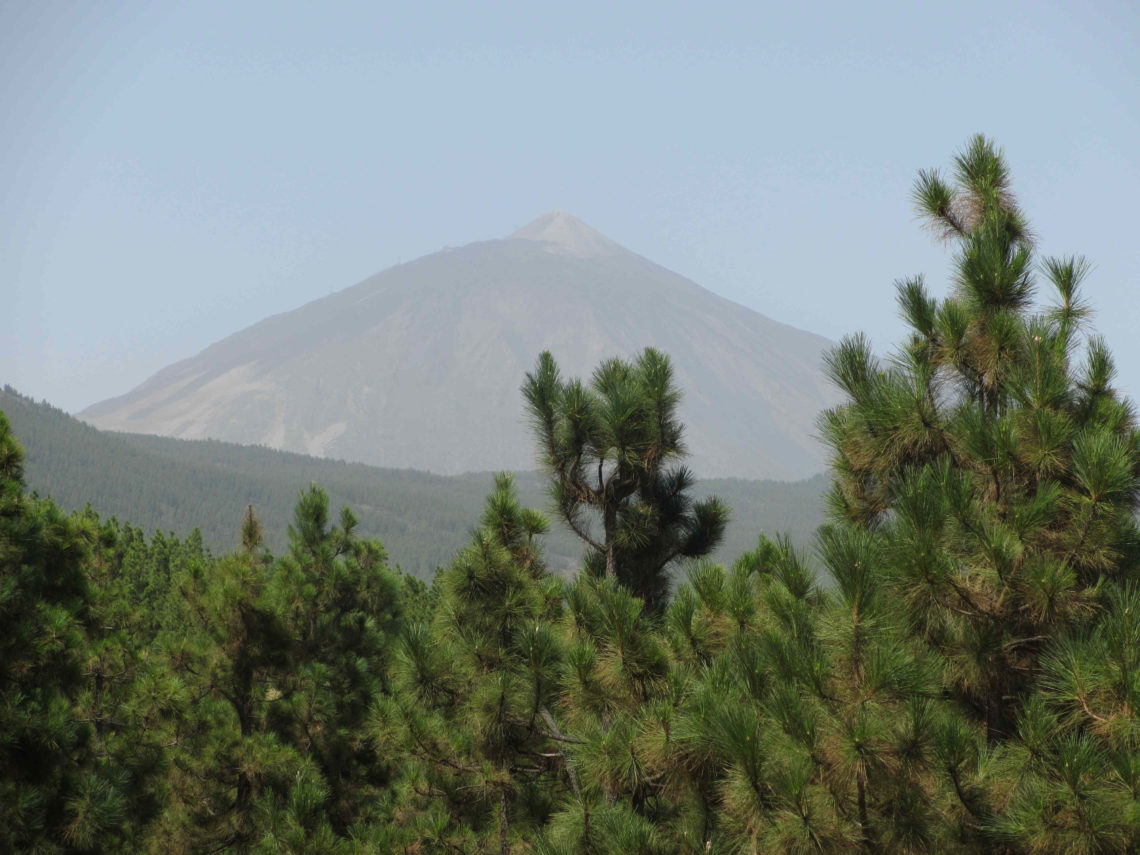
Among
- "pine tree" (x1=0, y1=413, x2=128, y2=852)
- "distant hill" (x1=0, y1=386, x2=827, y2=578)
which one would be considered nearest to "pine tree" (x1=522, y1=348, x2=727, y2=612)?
"pine tree" (x1=0, y1=413, x2=128, y2=852)

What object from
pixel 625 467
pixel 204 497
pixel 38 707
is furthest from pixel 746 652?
pixel 204 497

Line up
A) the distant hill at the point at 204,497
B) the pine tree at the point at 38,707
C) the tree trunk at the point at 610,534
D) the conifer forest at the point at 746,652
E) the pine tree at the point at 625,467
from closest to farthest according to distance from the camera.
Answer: the conifer forest at the point at 746,652 → the pine tree at the point at 38,707 → the pine tree at the point at 625,467 → the tree trunk at the point at 610,534 → the distant hill at the point at 204,497

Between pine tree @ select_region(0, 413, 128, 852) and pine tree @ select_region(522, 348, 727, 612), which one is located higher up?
pine tree @ select_region(522, 348, 727, 612)

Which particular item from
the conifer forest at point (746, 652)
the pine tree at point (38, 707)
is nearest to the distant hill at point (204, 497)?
the conifer forest at point (746, 652)

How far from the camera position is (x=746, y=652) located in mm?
6648

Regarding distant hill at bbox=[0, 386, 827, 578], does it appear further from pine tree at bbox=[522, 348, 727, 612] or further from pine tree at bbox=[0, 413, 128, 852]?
pine tree at bbox=[0, 413, 128, 852]

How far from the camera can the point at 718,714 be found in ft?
19.2

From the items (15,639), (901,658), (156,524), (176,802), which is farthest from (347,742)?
(156,524)

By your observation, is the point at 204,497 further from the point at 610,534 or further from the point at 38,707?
the point at 610,534

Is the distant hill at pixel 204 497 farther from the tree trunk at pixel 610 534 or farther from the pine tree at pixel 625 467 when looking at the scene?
the tree trunk at pixel 610 534

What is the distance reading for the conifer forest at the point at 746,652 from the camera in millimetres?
5781

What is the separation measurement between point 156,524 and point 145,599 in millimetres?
116233

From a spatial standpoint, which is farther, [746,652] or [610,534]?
[610,534]

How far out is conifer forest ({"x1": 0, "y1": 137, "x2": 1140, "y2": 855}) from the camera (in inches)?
228
